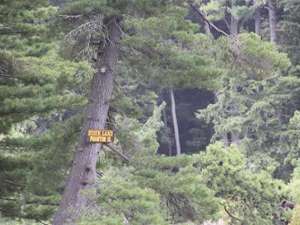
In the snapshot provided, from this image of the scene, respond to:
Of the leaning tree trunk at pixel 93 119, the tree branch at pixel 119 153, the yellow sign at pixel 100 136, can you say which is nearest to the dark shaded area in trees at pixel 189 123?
the tree branch at pixel 119 153

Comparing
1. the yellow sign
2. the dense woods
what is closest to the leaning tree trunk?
the dense woods

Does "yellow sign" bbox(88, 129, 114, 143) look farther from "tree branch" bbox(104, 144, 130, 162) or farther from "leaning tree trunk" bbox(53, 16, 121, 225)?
"tree branch" bbox(104, 144, 130, 162)

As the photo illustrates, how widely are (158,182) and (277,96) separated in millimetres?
16907

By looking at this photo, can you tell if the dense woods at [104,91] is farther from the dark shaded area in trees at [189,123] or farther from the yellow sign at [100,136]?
the dark shaded area in trees at [189,123]

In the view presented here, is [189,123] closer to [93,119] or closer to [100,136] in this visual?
[93,119]

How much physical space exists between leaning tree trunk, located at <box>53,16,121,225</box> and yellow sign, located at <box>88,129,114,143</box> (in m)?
0.12

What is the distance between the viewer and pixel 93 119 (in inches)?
277

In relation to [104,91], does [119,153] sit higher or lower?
lower

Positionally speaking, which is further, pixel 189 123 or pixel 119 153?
pixel 189 123

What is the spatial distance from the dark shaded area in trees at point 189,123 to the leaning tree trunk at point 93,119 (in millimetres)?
26539

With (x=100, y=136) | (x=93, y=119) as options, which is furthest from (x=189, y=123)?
(x=100, y=136)

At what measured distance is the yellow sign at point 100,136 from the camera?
6.86 metres

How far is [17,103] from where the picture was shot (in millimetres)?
7695

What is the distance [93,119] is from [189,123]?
93.4ft
